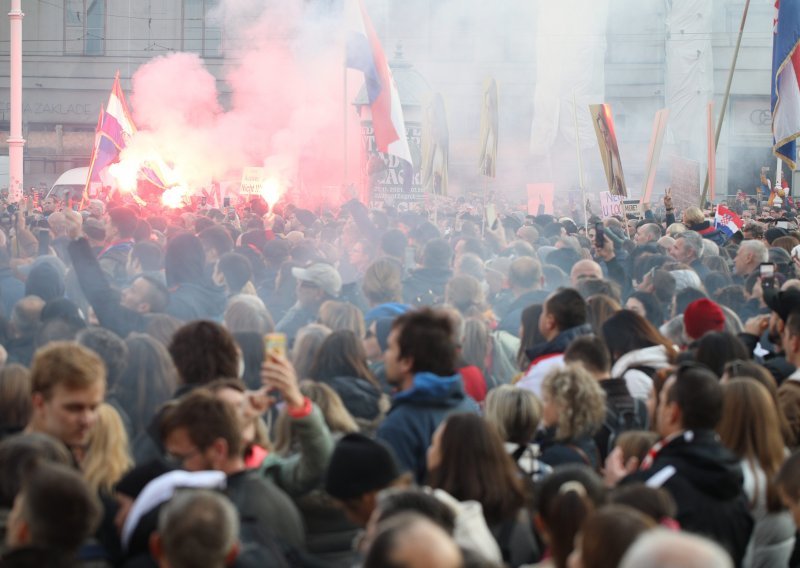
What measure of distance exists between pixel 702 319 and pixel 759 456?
200 centimetres

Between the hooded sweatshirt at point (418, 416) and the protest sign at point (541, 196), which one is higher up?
the protest sign at point (541, 196)

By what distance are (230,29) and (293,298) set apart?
33552 millimetres

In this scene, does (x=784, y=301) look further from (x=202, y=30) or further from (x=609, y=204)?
(x=202, y=30)

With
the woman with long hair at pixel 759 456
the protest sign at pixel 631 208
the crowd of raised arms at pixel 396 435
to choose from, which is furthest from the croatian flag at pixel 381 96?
the woman with long hair at pixel 759 456

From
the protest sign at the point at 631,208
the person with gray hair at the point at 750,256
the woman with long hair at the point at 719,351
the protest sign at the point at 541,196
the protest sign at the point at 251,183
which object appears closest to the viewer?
the woman with long hair at the point at 719,351

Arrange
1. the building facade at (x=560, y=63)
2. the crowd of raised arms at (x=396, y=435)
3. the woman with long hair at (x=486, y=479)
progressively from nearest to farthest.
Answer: the crowd of raised arms at (x=396, y=435) < the woman with long hair at (x=486, y=479) < the building facade at (x=560, y=63)

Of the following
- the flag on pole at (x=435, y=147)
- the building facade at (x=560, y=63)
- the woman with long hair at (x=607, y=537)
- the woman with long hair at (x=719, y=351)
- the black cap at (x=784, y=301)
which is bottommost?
the woman with long hair at (x=607, y=537)

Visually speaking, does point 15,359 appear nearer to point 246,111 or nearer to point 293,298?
point 293,298

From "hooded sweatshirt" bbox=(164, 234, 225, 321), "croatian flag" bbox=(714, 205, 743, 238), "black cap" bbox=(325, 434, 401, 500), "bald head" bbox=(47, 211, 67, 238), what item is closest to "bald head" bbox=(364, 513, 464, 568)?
"black cap" bbox=(325, 434, 401, 500)

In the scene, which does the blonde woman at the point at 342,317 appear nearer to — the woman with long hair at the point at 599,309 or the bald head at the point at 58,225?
the woman with long hair at the point at 599,309

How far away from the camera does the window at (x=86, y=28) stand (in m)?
42.1

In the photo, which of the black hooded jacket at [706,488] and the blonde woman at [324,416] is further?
the blonde woman at [324,416]

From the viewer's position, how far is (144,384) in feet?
16.5

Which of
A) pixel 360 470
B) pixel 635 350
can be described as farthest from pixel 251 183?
pixel 360 470
